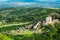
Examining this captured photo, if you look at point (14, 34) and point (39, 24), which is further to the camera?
point (39, 24)

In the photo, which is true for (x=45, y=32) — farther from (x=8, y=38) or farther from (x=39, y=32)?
(x=8, y=38)

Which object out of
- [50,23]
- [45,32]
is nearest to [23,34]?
[45,32]

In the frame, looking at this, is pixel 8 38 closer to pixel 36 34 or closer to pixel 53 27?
pixel 36 34

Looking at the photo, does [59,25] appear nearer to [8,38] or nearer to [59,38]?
[59,38]

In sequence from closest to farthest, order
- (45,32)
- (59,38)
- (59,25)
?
1. (59,38)
2. (45,32)
3. (59,25)

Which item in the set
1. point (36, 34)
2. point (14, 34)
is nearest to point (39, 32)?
point (36, 34)

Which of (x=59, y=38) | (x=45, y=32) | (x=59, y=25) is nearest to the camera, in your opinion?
(x=59, y=38)

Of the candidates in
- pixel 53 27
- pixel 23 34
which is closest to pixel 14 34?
pixel 23 34

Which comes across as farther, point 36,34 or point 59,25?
point 59,25
